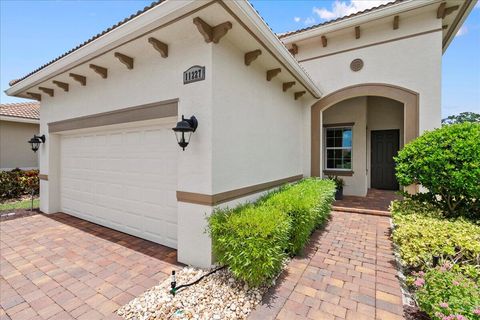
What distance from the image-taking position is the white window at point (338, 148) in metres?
8.73

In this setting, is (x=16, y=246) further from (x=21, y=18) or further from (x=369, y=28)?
(x=369, y=28)

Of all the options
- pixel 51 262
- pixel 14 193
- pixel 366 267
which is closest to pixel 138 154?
pixel 51 262

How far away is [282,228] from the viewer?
3.18 m

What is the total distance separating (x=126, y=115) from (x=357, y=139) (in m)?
7.85

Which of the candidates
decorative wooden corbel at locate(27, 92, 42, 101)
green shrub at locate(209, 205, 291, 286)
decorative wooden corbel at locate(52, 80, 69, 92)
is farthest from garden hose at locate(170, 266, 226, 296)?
decorative wooden corbel at locate(27, 92, 42, 101)

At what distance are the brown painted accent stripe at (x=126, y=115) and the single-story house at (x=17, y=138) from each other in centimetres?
621

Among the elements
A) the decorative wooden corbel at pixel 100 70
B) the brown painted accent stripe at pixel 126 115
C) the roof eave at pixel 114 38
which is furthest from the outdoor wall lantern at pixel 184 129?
the decorative wooden corbel at pixel 100 70

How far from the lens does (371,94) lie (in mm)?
6898

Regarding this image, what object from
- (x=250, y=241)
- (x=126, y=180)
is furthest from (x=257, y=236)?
Answer: (x=126, y=180)

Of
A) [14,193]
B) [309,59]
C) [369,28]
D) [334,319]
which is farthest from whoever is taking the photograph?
[14,193]

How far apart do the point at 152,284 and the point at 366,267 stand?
11.2 feet

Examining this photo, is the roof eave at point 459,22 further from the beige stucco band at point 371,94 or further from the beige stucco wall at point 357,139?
the beige stucco wall at point 357,139

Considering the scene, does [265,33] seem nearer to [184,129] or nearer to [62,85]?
[184,129]

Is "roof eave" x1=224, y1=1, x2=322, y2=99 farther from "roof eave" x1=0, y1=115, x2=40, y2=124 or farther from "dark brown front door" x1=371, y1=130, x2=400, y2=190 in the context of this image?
"roof eave" x1=0, y1=115, x2=40, y2=124
